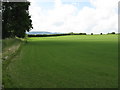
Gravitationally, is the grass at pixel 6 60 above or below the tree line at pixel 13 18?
below

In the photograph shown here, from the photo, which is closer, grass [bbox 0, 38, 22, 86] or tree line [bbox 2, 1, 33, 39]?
grass [bbox 0, 38, 22, 86]

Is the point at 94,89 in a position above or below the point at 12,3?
below

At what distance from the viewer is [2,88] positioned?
15.4ft

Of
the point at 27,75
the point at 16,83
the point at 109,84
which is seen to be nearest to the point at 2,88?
the point at 16,83

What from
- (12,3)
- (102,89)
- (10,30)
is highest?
(12,3)

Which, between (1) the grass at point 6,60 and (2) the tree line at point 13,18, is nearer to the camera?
(1) the grass at point 6,60

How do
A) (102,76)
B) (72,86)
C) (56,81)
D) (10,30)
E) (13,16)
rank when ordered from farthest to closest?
(13,16)
(10,30)
(102,76)
(56,81)
(72,86)

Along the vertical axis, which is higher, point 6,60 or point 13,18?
point 13,18

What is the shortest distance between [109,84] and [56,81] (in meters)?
1.81

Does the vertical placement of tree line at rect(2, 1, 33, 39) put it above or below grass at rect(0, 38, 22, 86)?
above

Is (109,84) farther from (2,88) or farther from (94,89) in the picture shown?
(2,88)

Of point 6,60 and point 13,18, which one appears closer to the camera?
point 6,60

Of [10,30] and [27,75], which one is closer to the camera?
[27,75]

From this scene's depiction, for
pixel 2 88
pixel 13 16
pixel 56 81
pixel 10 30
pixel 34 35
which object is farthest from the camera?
pixel 34 35
